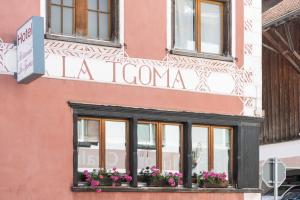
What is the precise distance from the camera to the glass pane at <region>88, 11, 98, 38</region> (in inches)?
623

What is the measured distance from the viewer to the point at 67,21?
51.1 ft

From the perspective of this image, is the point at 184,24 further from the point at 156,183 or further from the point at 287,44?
the point at 287,44

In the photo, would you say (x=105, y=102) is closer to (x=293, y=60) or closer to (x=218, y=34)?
(x=218, y=34)

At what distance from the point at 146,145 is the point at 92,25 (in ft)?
8.16

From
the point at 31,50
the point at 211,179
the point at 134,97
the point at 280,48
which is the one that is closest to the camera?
the point at 31,50

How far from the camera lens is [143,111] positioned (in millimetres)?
16031

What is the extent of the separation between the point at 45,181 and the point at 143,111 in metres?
2.38

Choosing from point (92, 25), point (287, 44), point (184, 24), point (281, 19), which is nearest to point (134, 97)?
point (92, 25)

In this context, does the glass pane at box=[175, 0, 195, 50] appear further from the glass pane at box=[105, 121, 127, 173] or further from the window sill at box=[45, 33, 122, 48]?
the glass pane at box=[105, 121, 127, 173]

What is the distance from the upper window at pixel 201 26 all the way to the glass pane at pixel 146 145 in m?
1.73

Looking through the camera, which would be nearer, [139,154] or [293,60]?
[139,154]

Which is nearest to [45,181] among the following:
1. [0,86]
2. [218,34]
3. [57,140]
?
[57,140]

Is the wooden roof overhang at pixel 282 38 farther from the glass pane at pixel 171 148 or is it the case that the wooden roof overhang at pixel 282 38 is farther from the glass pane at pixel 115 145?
the glass pane at pixel 115 145

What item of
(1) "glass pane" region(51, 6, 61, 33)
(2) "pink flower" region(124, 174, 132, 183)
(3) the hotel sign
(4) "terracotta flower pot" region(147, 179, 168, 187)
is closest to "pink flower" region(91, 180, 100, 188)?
(2) "pink flower" region(124, 174, 132, 183)
